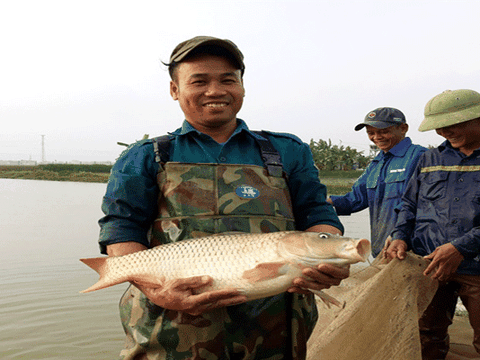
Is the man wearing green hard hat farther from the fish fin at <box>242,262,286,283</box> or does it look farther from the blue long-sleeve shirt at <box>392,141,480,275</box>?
the fish fin at <box>242,262,286,283</box>

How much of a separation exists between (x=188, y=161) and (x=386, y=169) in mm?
3677

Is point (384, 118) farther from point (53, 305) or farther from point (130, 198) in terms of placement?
point (53, 305)

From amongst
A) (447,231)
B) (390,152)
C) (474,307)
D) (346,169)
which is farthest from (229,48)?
(346,169)

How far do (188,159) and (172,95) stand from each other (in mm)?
457

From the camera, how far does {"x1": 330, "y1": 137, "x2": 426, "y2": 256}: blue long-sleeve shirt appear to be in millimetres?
5145

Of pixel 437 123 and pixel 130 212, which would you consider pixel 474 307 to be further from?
pixel 130 212

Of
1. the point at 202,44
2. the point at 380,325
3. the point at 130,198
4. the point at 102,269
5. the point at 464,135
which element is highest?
the point at 202,44

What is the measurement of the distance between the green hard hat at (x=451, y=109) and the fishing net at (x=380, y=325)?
1279mm

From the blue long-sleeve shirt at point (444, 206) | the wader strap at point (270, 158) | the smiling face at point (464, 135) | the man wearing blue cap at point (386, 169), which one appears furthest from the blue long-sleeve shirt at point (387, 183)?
the wader strap at point (270, 158)

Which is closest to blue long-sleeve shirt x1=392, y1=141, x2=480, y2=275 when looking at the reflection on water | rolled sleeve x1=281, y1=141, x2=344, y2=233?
rolled sleeve x1=281, y1=141, x2=344, y2=233

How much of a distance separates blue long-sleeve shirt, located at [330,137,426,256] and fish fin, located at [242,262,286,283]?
10.1 feet

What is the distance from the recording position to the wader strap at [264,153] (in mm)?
2348

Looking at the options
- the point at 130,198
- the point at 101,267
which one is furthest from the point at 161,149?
the point at 101,267

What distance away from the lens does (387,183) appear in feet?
17.4
